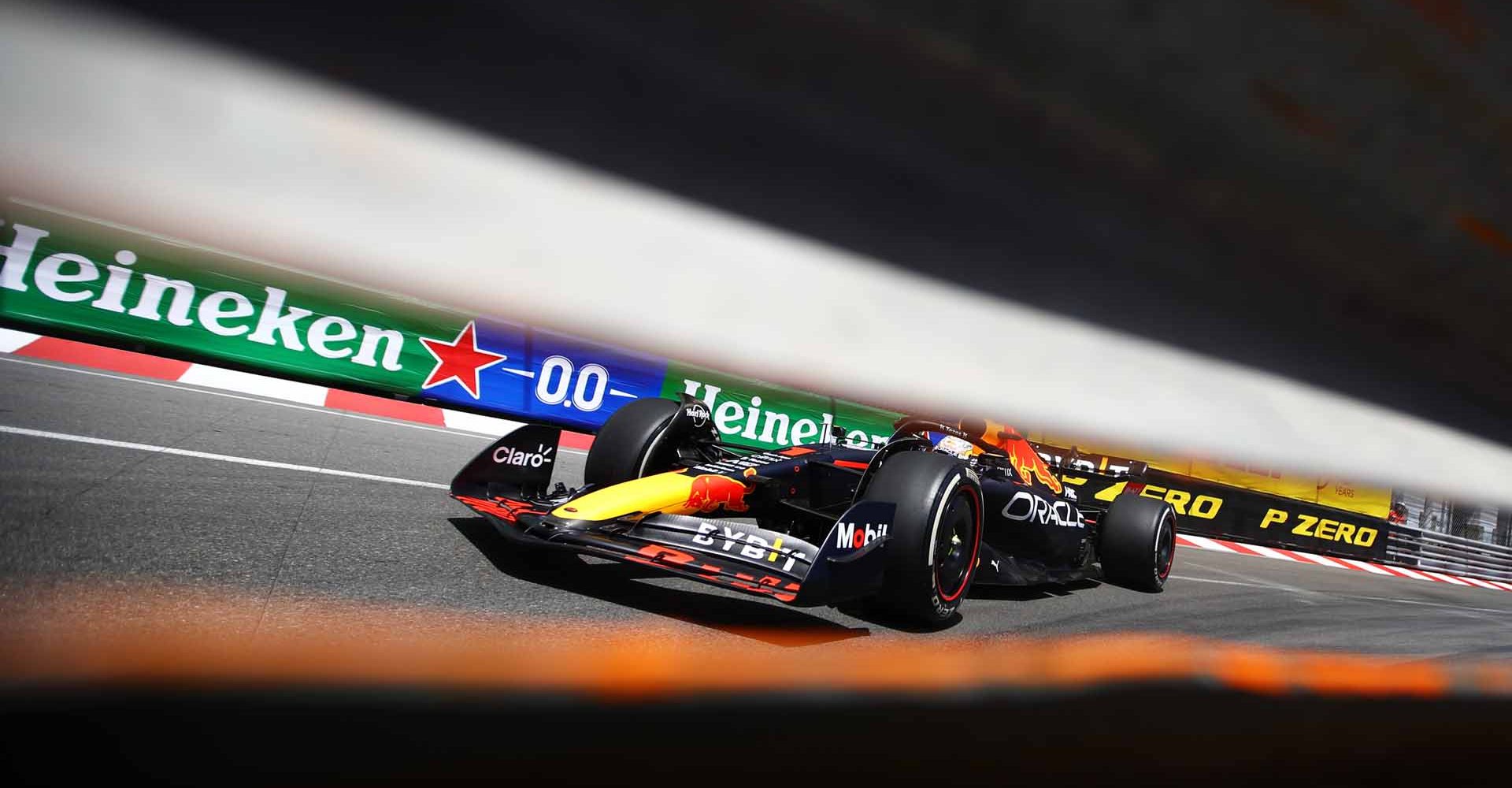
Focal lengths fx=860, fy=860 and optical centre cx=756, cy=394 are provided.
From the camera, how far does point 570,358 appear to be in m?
7.86

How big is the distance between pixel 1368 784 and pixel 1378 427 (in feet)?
2.62

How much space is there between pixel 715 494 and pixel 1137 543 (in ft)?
9.79

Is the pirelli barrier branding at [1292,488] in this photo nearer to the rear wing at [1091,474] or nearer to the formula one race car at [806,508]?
the rear wing at [1091,474]

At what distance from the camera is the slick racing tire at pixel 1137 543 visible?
16.9 feet

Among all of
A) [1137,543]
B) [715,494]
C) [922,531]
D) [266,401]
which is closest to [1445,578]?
[1137,543]

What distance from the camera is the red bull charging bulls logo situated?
135 inches

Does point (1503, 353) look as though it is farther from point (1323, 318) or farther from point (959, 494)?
point (959, 494)

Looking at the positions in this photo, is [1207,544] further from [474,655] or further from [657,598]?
[474,655]

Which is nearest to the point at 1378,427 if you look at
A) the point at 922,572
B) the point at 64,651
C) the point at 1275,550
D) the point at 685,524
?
the point at 922,572

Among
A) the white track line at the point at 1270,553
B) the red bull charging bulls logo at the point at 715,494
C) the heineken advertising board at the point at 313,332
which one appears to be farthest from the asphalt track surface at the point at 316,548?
the white track line at the point at 1270,553

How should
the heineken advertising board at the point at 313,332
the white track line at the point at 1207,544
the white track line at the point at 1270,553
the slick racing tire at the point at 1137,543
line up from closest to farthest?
1. the slick racing tire at the point at 1137,543
2. the heineken advertising board at the point at 313,332
3. the white track line at the point at 1207,544
4. the white track line at the point at 1270,553

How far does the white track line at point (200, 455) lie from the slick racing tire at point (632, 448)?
0.92 metres

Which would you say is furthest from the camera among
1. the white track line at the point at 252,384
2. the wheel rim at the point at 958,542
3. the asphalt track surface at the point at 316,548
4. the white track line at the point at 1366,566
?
the white track line at the point at 1366,566

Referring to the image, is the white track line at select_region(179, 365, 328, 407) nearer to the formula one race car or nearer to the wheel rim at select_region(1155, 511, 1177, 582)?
the formula one race car
